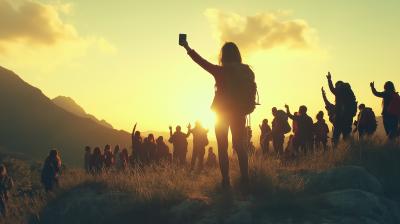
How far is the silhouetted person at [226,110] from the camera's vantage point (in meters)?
3.92

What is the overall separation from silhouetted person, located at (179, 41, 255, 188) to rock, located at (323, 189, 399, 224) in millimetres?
1210

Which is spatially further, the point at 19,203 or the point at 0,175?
the point at 0,175

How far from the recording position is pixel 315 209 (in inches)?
138

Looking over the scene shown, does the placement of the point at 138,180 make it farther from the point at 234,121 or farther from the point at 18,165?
the point at 18,165

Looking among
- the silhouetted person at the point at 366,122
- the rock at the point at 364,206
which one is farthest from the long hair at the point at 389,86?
the rock at the point at 364,206

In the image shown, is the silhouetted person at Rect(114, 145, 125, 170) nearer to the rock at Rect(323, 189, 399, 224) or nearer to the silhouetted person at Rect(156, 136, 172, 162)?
the silhouetted person at Rect(156, 136, 172, 162)

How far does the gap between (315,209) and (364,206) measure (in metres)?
0.58

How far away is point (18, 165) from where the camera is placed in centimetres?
4606

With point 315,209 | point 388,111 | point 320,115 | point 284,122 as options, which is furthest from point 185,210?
point 320,115

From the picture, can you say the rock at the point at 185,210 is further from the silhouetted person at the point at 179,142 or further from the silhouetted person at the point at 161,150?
the silhouetted person at the point at 161,150

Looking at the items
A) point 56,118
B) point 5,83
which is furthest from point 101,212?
point 5,83

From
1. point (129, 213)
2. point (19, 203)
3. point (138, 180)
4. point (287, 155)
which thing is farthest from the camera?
point (287, 155)

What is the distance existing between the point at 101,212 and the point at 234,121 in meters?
2.39

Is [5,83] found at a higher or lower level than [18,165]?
higher
